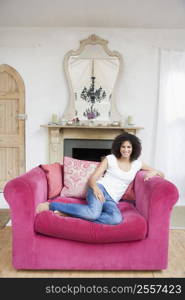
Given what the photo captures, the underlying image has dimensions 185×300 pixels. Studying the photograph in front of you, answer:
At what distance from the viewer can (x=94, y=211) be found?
2.02 metres

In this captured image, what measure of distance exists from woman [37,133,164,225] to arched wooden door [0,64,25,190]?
2091 mm

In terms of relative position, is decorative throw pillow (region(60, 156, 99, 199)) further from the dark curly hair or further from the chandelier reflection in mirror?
the chandelier reflection in mirror

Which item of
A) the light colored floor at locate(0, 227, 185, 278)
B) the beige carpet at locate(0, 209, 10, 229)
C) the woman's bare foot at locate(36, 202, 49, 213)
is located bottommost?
the beige carpet at locate(0, 209, 10, 229)

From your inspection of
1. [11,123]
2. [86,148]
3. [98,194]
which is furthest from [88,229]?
[11,123]

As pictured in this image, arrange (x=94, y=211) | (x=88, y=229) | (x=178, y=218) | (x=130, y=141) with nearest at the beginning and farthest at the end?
(x=88, y=229)
(x=94, y=211)
(x=130, y=141)
(x=178, y=218)

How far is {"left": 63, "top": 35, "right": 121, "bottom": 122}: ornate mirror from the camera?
4043 mm

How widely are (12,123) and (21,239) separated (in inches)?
101

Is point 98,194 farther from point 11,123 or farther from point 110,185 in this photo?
point 11,123

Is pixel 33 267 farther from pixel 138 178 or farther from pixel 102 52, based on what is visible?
pixel 102 52

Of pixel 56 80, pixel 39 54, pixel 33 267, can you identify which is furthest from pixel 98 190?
pixel 39 54

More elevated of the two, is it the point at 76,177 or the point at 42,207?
the point at 76,177

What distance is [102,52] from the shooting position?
4.05m

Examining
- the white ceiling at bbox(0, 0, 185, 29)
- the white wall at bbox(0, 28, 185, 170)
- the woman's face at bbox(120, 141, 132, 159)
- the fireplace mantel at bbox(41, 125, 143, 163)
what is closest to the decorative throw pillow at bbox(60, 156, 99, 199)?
the woman's face at bbox(120, 141, 132, 159)

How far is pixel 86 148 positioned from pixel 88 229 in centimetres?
238
